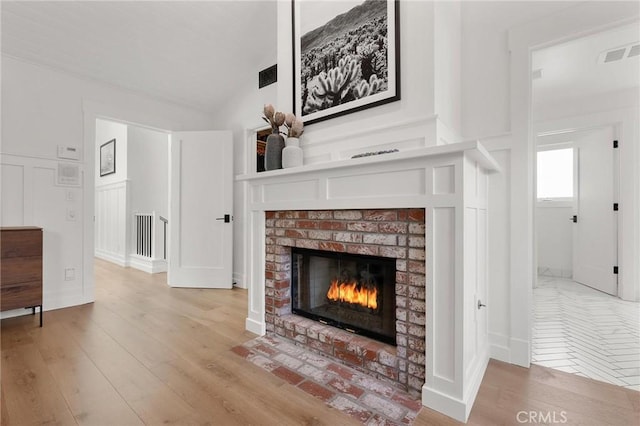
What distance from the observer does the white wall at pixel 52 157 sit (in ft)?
9.20

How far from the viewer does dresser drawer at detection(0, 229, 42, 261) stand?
2.49 m

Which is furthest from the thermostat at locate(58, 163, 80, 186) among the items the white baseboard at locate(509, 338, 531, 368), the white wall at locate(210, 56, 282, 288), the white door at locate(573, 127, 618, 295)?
the white door at locate(573, 127, 618, 295)

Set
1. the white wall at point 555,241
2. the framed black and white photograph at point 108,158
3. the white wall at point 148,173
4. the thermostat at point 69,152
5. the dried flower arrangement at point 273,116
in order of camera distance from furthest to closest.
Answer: the framed black and white photograph at point 108,158 → the white wall at point 148,173 → the white wall at point 555,241 → the thermostat at point 69,152 → the dried flower arrangement at point 273,116

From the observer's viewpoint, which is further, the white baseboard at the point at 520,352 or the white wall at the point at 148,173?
the white wall at the point at 148,173

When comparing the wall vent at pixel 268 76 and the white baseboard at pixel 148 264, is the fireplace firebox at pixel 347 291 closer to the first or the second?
the wall vent at pixel 268 76

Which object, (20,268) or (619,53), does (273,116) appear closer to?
(20,268)

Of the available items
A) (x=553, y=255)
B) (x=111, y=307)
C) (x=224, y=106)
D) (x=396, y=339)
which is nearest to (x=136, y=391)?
(x=396, y=339)

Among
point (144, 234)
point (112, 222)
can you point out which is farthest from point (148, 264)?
point (112, 222)

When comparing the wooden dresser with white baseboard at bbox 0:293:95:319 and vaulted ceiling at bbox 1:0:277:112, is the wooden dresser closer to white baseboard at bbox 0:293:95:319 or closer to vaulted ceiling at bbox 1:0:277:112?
white baseboard at bbox 0:293:95:319

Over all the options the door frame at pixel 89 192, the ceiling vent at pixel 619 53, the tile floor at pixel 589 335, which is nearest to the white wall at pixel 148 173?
the door frame at pixel 89 192

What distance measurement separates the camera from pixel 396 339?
1.71 meters

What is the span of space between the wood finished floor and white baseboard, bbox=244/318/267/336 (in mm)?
57

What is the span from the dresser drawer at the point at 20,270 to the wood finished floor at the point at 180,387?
0.40 metres

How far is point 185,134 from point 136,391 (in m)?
3.19
